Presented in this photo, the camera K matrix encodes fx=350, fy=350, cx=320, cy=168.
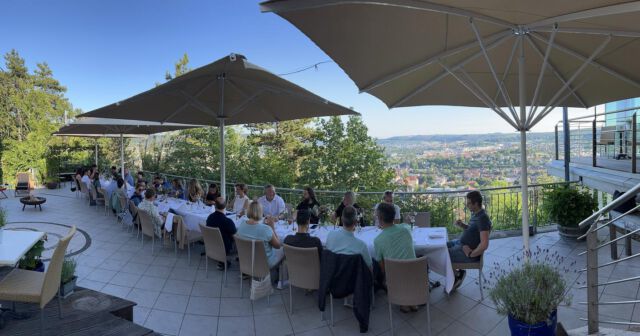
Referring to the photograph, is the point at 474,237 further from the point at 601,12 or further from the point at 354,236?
the point at 601,12

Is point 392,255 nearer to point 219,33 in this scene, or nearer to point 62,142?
point 62,142

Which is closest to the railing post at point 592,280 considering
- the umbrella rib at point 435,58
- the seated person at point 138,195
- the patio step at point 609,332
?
the patio step at point 609,332

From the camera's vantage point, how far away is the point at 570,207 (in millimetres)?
5965

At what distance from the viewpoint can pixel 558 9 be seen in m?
2.28

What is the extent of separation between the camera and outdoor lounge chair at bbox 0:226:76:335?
9.45 feet

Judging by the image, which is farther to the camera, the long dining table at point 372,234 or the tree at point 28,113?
the tree at point 28,113

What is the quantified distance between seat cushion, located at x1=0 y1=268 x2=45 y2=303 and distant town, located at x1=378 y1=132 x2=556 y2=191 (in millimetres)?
5744

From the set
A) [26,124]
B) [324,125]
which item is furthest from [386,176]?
[26,124]

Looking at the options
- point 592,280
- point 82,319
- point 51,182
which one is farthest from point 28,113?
point 592,280

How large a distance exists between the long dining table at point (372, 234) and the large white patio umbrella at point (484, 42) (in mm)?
951

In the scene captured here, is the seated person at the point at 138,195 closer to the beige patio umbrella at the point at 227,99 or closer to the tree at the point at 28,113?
the beige patio umbrella at the point at 227,99

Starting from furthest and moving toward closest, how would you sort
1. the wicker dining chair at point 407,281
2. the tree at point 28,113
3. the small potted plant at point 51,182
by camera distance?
the tree at point 28,113
the small potted plant at point 51,182
the wicker dining chair at point 407,281

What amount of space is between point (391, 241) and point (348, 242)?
428mm

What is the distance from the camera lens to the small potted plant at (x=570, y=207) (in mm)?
5930
